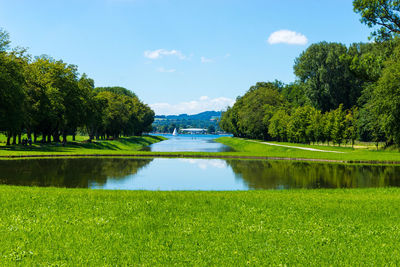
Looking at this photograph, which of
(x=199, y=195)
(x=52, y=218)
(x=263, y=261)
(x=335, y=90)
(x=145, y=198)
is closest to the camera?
(x=263, y=261)

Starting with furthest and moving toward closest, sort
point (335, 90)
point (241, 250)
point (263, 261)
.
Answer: point (335, 90), point (241, 250), point (263, 261)

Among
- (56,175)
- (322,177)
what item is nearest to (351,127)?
(322,177)

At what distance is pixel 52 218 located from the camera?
14.5 metres

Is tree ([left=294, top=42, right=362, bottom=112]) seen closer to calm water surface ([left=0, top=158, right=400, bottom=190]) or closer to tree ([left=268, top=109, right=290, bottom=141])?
tree ([left=268, top=109, right=290, bottom=141])

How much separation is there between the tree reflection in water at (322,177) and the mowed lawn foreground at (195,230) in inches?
419

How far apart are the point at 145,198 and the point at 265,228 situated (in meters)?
7.57

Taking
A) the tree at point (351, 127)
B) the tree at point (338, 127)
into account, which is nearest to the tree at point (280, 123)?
the tree at point (351, 127)

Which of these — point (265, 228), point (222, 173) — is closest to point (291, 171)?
point (222, 173)

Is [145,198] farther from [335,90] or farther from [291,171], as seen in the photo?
[335,90]

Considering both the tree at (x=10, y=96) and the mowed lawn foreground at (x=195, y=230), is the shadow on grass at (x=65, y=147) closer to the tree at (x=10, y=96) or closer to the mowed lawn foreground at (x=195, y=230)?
the tree at (x=10, y=96)

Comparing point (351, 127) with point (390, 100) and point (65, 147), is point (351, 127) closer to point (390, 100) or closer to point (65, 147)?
point (390, 100)

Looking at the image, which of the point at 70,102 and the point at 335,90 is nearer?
the point at 70,102

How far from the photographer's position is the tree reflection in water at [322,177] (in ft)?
97.9

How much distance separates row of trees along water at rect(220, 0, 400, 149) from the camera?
56.1 metres
